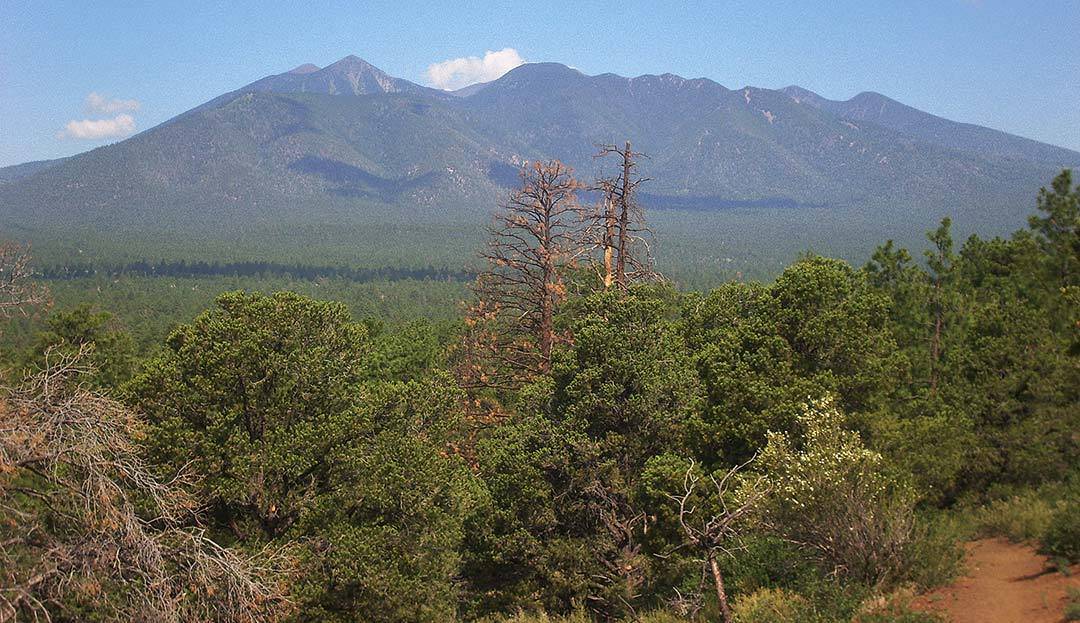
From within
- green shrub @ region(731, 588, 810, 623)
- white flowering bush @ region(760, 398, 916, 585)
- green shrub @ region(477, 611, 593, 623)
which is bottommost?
green shrub @ region(477, 611, 593, 623)

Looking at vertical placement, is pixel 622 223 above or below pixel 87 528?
above

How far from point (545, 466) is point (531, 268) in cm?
704

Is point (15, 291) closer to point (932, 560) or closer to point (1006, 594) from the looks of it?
point (932, 560)

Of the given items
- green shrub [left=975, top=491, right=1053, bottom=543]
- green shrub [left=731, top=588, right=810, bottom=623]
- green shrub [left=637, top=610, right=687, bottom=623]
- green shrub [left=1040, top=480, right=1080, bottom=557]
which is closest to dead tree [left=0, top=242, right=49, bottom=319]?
green shrub [left=637, top=610, right=687, bottom=623]

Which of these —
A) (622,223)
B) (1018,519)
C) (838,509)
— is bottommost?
(1018,519)

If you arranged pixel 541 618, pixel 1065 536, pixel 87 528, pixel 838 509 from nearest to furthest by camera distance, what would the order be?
1. pixel 87 528
2. pixel 838 509
3. pixel 1065 536
4. pixel 541 618

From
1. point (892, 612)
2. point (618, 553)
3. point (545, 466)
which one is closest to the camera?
point (892, 612)

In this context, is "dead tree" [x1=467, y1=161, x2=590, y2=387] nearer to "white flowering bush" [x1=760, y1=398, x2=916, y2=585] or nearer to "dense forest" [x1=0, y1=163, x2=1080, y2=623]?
"dense forest" [x1=0, y1=163, x2=1080, y2=623]

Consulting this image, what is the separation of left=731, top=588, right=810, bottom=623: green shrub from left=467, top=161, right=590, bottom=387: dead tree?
7591mm

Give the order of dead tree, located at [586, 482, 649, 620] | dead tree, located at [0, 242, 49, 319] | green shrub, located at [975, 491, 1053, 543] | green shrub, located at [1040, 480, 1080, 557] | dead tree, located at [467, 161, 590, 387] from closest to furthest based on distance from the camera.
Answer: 1. dead tree, located at [0, 242, 49, 319]
2. green shrub, located at [1040, 480, 1080, 557]
3. dead tree, located at [586, 482, 649, 620]
4. green shrub, located at [975, 491, 1053, 543]
5. dead tree, located at [467, 161, 590, 387]

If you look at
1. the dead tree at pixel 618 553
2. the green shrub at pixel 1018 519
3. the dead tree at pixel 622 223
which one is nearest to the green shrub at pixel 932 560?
the green shrub at pixel 1018 519

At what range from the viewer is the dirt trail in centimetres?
1050

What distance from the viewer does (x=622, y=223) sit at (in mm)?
18562

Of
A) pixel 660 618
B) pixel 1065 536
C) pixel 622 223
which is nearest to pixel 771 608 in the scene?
pixel 660 618
